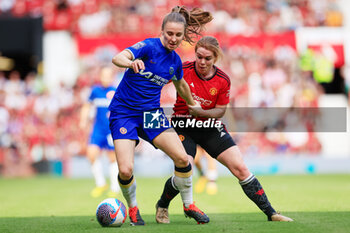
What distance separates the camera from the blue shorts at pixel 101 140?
40.1ft

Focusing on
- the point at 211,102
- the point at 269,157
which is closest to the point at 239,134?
the point at 269,157

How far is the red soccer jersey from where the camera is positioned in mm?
7398

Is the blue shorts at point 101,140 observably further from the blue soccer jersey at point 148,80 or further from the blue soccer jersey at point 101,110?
the blue soccer jersey at point 148,80

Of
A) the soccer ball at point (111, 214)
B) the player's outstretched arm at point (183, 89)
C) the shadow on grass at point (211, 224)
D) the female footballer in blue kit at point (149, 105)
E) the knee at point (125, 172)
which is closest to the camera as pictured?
the shadow on grass at point (211, 224)

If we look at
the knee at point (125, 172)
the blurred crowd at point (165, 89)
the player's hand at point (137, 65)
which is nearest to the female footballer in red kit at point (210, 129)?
the knee at point (125, 172)

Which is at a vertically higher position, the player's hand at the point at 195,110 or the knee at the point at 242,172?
the player's hand at the point at 195,110

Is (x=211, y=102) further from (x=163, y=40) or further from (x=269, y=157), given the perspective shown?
(x=269, y=157)

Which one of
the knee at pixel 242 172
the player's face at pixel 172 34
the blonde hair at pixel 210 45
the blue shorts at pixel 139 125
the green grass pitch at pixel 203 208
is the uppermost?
the player's face at pixel 172 34

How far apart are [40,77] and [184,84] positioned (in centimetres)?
1621

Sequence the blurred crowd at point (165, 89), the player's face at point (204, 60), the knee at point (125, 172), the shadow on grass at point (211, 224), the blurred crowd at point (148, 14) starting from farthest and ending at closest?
the blurred crowd at point (148, 14)
the blurred crowd at point (165, 89)
the player's face at point (204, 60)
the knee at point (125, 172)
the shadow on grass at point (211, 224)

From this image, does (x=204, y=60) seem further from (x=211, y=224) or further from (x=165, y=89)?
(x=165, y=89)

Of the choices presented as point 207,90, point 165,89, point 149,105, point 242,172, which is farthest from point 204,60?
point 165,89

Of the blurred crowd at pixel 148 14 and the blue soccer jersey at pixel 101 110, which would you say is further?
the blurred crowd at pixel 148 14

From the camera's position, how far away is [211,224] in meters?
6.95
